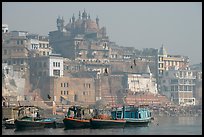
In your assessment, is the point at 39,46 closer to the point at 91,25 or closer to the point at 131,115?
the point at 91,25

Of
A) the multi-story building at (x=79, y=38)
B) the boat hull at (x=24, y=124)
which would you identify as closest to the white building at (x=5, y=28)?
the multi-story building at (x=79, y=38)

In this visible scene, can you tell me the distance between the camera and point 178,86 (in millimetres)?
65562

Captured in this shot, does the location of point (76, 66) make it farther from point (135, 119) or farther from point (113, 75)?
point (135, 119)

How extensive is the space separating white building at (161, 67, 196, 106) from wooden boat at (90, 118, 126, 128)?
35921mm

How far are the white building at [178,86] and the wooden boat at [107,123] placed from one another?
3592cm

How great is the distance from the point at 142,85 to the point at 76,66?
23.8 feet

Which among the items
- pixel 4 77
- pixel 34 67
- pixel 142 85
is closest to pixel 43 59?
pixel 34 67

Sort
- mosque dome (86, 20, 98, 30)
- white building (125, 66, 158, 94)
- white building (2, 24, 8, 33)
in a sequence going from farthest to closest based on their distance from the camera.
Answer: mosque dome (86, 20, 98, 30)
white building (2, 24, 8, 33)
white building (125, 66, 158, 94)

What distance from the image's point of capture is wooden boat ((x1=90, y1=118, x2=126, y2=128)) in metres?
27.9

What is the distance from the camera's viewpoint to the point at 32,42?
6159 cm

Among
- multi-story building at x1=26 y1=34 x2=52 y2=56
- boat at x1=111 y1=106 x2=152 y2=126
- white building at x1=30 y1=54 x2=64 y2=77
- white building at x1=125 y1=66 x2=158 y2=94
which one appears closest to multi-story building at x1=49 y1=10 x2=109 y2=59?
multi-story building at x1=26 y1=34 x2=52 y2=56

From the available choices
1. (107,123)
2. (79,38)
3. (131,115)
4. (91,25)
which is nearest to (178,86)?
(79,38)

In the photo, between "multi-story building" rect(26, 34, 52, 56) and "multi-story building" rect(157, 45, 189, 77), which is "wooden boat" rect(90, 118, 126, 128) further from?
"multi-story building" rect(157, 45, 189, 77)

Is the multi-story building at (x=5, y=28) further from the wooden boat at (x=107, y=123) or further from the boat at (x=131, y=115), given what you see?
the wooden boat at (x=107, y=123)
